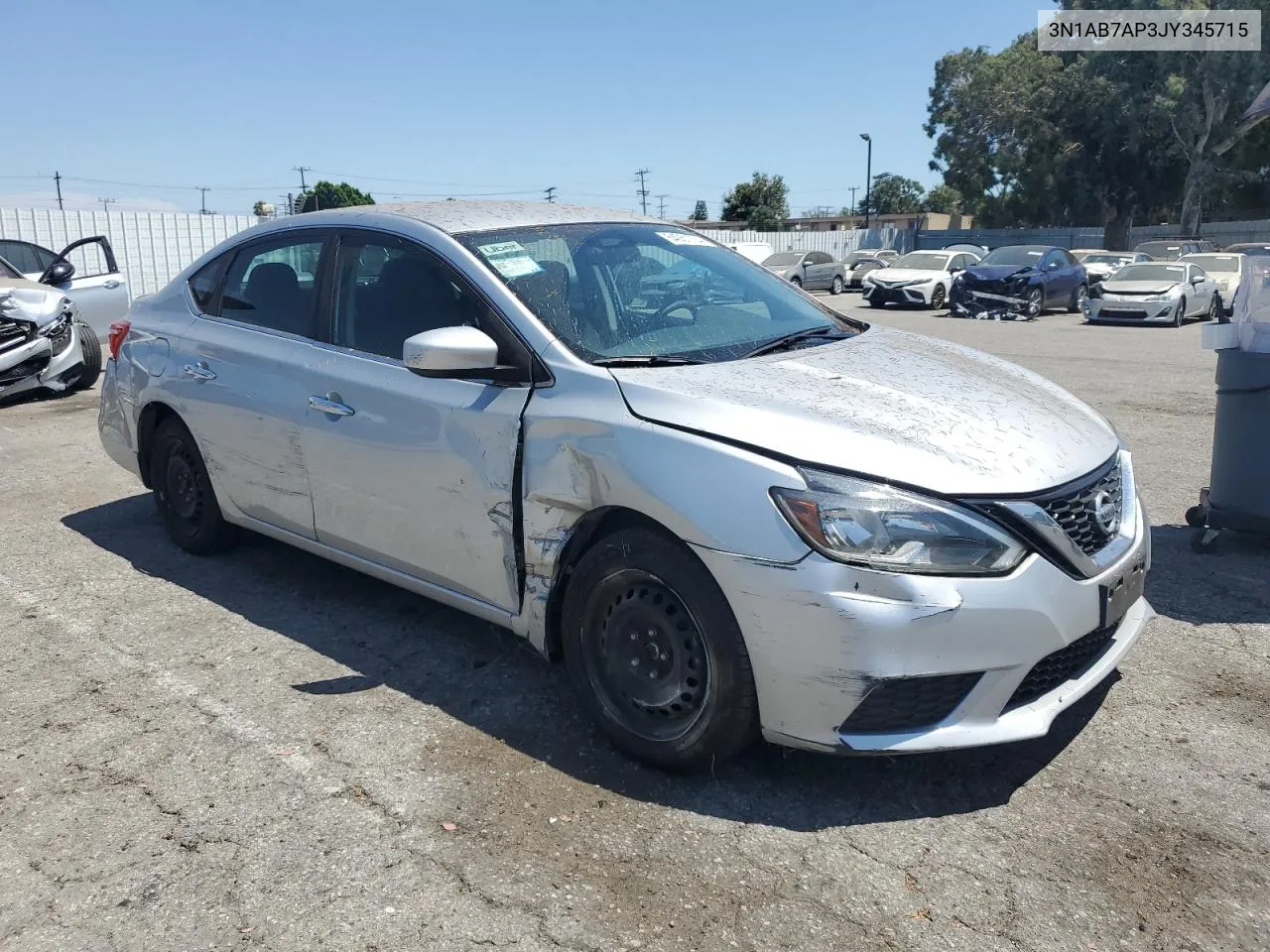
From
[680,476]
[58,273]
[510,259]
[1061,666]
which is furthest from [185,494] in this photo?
[58,273]

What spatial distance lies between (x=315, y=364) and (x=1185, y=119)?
5030 cm

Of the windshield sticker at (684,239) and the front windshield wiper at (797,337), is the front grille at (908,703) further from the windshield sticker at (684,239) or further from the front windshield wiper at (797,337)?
the windshield sticker at (684,239)

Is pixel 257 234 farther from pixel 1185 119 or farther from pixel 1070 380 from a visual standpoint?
pixel 1185 119

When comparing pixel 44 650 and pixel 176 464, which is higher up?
pixel 176 464

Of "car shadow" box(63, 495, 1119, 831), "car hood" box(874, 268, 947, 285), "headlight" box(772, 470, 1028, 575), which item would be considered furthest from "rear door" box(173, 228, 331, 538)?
"car hood" box(874, 268, 947, 285)

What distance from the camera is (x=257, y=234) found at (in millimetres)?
4797

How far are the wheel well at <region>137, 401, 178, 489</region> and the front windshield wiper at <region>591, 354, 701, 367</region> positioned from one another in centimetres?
273

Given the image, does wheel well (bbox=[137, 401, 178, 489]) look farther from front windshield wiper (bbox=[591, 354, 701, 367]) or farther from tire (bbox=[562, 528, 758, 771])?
tire (bbox=[562, 528, 758, 771])

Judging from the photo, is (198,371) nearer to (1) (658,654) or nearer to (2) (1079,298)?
(1) (658,654)

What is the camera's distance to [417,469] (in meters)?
3.68

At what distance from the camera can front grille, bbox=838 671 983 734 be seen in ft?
8.96

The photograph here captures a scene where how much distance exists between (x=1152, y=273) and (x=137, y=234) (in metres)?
20.8

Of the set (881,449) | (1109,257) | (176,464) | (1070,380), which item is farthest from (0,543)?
(1109,257)

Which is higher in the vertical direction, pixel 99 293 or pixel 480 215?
pixel 480 215
